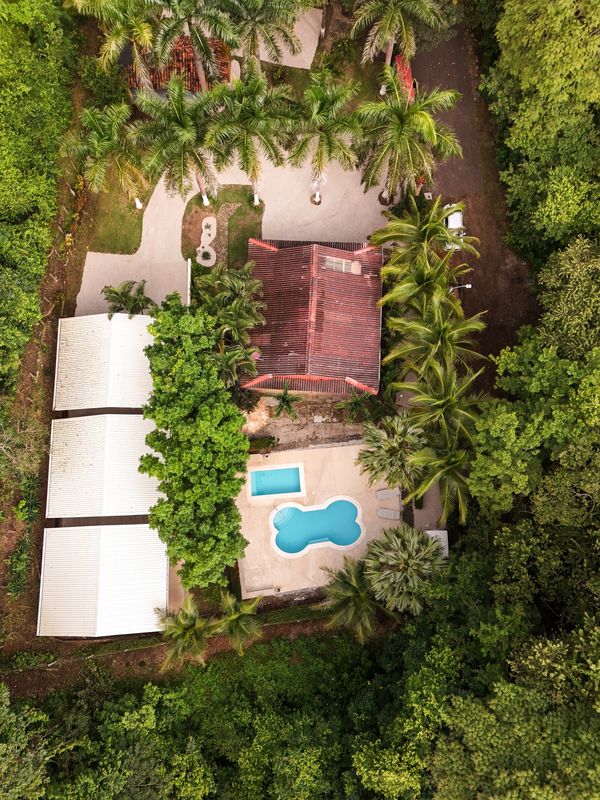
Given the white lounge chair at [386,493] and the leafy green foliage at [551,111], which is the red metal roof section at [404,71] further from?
the white lounge chair at [386,493]

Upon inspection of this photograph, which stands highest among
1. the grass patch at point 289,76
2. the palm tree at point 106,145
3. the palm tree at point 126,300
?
the grass patch at point 289,76

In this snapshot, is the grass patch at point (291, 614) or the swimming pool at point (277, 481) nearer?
the grass patch at point (291, 614)

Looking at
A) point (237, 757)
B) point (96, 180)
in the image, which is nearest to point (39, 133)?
point (96, 180)

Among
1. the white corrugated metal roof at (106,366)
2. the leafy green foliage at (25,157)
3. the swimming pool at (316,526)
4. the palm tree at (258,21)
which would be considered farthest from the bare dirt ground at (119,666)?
the palm tree at (258,21)

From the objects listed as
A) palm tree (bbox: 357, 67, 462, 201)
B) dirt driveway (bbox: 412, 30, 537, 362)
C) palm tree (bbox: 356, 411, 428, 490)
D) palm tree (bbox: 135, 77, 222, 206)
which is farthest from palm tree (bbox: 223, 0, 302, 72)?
palm tree (bbox: 356, 411, 428, 490)

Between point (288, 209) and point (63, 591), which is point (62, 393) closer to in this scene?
point (63, 591)
